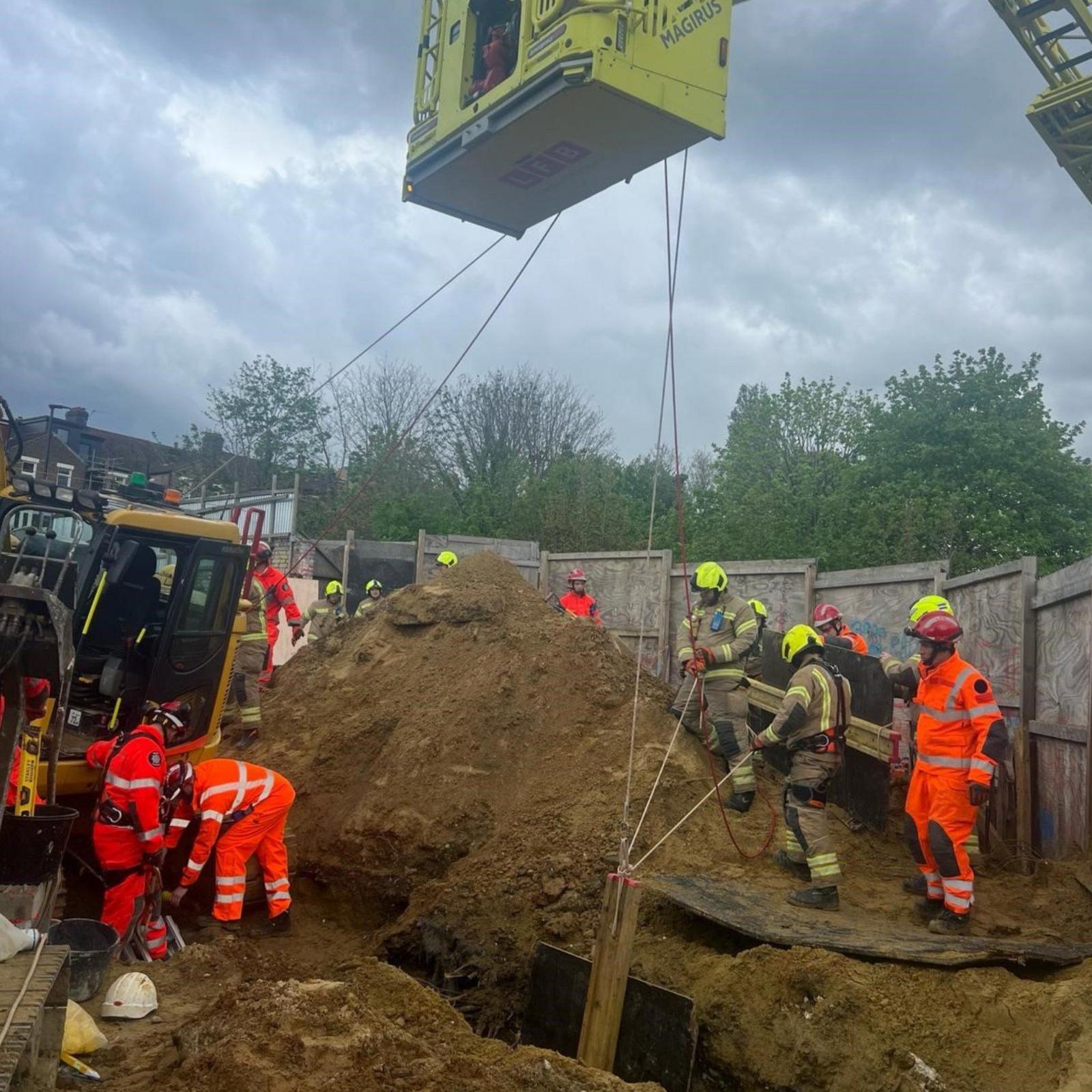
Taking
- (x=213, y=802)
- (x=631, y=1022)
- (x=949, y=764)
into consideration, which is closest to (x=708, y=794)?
(x=949, y=764)

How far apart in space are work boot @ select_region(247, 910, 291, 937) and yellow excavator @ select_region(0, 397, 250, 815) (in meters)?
1.32

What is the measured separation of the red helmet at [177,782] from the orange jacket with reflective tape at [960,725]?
14.8 ft

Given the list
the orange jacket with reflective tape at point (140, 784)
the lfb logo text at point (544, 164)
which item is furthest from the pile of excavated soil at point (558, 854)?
the lfb logo text at point (544, 164)

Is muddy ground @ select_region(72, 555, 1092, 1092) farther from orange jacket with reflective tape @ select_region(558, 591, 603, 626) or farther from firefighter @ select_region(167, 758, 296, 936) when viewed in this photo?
orange jacket with reflective tape @ select_region(558, 591, 603, 626)

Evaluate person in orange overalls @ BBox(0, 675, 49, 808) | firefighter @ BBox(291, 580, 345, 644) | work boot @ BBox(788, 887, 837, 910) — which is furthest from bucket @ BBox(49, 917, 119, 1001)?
firefighter @ BBox(291, 580, 345, 644)

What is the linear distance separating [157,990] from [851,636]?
6518mm

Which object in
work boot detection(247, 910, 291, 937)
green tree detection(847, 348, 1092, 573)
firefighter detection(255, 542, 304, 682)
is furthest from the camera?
green tree detection(847, 348, 1092, 573)

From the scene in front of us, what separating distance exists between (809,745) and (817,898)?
0.97 metres

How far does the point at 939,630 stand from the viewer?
591 cm

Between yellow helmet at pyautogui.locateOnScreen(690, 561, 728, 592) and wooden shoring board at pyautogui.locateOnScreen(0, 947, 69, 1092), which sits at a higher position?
yellow helmet at pyautogui.locateOnScreen(690, 561, 728, 592)

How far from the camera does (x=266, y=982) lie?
4613 mm

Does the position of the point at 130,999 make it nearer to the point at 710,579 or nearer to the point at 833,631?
the point at 710,579

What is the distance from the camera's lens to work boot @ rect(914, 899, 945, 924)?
5.83m

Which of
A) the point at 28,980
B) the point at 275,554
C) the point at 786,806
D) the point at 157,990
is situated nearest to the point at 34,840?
the point at 157,990
